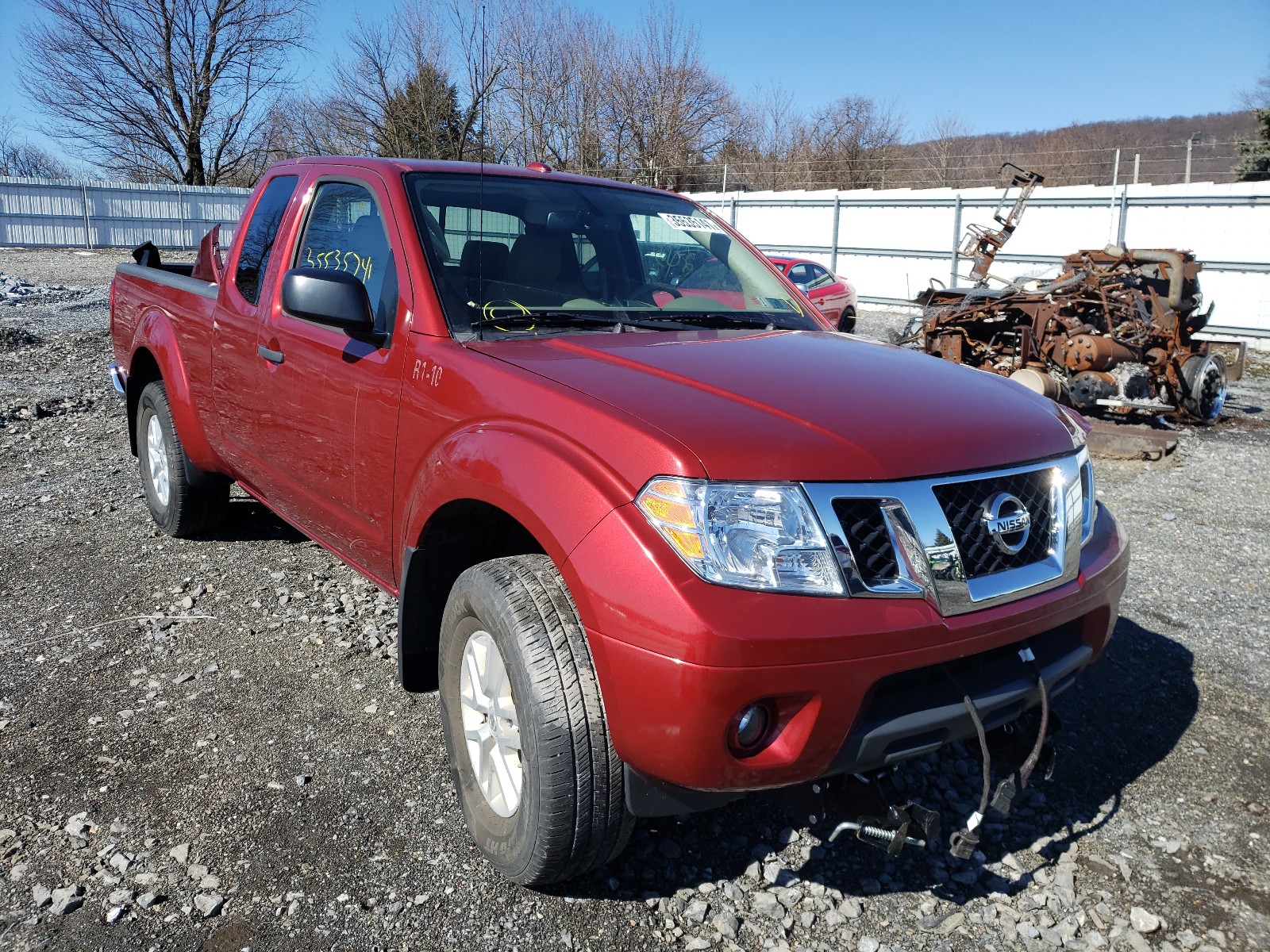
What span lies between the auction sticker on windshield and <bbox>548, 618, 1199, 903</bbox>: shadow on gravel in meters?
2.19

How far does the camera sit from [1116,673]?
4008mm

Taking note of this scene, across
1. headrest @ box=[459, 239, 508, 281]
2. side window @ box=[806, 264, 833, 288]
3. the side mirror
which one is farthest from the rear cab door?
side window @ box=[806, 264, 833, 288]

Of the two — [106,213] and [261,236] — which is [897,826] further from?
[106,213]

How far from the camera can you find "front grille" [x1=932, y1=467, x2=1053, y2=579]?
2.25 m

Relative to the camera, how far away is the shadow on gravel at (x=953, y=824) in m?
2.68

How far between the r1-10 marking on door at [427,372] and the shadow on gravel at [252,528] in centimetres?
263

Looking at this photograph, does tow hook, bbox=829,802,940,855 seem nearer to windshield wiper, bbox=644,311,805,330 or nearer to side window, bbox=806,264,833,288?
windshield wiper, bbox=644,311,805,330

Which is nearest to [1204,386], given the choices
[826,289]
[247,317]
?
[826,289]

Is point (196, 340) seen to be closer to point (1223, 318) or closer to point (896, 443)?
point (896, 443)

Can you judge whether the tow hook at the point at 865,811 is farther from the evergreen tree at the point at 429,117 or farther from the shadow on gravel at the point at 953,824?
the evergreen tree at the point at 429,117

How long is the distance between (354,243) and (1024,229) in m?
20.9

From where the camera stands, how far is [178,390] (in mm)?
4578

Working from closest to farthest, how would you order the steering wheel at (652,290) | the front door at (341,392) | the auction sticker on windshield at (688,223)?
the front door at (341,392)
the steering wheel at (652,290)
the auction sticker on windshield at (688,223)

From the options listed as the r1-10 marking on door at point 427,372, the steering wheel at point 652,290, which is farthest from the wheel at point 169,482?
the steering wheel at point 652,290
